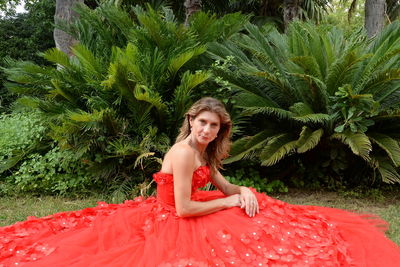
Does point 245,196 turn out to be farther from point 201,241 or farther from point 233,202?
point 201,241

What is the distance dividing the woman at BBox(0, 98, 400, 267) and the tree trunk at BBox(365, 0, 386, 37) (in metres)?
6.61

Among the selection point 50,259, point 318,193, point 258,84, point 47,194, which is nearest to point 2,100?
point 47,194

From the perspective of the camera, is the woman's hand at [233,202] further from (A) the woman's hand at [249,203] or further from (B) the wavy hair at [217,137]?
(B) the wavy hair at [217,137]

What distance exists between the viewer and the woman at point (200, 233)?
2.17 m

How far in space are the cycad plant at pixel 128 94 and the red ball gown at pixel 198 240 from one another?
1.87 meters

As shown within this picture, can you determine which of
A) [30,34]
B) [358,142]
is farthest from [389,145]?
[30,34]

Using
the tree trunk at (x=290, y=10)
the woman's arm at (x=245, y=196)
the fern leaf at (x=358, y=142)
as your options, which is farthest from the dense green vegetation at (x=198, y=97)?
the tree trunk at (x=290, y=10)

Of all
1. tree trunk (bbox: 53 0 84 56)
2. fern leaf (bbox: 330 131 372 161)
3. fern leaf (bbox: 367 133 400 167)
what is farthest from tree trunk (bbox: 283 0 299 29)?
fern leaf (bbox: 330 131 372 161)

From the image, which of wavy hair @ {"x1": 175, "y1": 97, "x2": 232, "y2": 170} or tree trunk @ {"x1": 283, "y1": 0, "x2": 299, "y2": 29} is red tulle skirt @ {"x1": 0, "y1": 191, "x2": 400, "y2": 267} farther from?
tree trunk @ {"x1": 283, "y1": 0, "x2": 299, "y2": 29}

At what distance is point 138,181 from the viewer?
489 cm

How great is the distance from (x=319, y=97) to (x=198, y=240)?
333cm

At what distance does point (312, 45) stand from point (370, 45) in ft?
2.94

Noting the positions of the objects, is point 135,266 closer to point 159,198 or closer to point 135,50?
point 159,198

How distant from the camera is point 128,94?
4.59 meters
